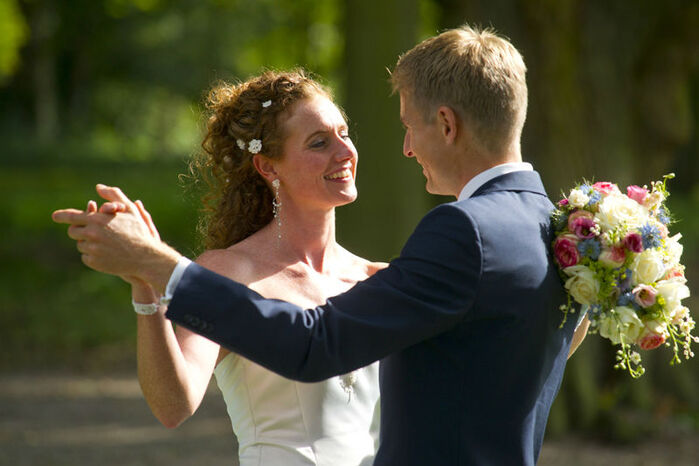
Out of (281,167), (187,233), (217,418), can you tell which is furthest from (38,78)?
(281,167)

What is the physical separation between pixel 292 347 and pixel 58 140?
25.4 m

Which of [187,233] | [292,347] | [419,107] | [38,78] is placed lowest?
[187,233]

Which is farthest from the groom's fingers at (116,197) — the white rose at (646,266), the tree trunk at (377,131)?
the tree trunk at (377,131)

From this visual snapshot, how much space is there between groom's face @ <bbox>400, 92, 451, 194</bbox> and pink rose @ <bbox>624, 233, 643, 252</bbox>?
53cm

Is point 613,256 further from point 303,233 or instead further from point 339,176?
point 303,233

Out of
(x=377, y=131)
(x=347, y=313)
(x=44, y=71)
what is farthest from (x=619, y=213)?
(x=44, y=71)

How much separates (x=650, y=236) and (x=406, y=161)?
5742mm

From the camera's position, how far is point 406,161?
823 cm

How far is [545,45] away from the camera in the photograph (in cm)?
817

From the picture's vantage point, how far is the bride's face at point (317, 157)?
3283 millimetres

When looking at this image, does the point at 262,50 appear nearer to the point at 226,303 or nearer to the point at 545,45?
the point at 545,45

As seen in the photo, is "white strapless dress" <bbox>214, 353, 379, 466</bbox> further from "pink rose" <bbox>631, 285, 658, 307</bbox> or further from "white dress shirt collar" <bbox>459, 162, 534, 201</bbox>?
"pink rose" <bbox>631, 285, 658, 307</bbox>

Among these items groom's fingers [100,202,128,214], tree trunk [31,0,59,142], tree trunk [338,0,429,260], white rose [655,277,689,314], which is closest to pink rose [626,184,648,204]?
white rose [655,277,689,314]

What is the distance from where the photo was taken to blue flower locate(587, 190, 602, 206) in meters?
2.59
